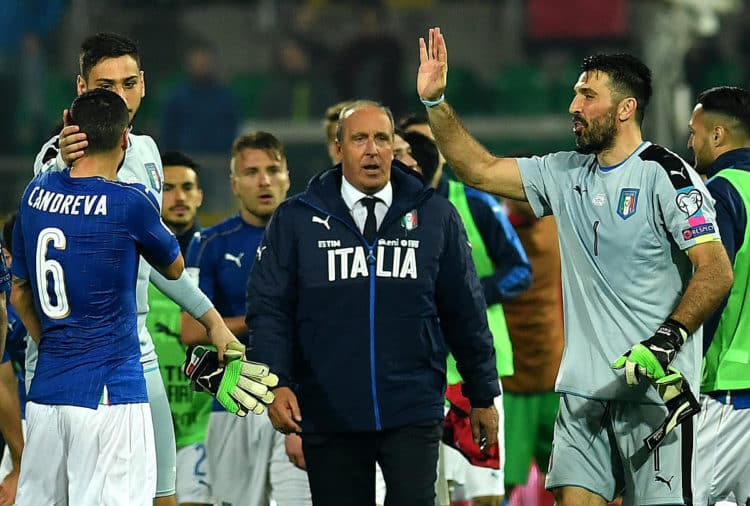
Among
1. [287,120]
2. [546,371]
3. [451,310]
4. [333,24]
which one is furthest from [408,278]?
[333,24]

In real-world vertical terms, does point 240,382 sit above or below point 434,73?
below

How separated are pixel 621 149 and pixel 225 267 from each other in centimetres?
229

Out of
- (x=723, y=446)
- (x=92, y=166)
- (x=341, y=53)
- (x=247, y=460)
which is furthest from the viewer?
(x=341, y=53)

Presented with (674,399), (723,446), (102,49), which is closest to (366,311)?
(674,399)

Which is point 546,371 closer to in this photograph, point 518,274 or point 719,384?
point 518,274

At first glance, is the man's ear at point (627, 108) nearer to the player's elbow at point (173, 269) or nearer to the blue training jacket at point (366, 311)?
the blue training jacket at point (366, 311)

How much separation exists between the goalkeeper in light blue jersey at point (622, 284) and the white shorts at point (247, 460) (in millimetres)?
1816

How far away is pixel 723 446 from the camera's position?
587cm

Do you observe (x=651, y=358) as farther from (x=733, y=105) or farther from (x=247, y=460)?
(x=247, y=460)

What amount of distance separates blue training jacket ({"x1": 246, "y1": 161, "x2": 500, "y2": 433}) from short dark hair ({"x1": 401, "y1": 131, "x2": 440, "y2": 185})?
5.64 feet

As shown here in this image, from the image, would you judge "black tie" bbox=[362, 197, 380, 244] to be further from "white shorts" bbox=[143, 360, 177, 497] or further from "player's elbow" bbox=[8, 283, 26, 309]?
"player's elbow" bbox=[8, 283, 26, 309]

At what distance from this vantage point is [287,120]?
17.3 meters

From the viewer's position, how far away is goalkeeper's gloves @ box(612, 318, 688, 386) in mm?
4711

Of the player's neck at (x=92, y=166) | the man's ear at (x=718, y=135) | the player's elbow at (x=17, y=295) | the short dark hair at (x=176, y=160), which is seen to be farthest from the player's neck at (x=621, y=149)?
the short dark hair at (x=176, y=160)
